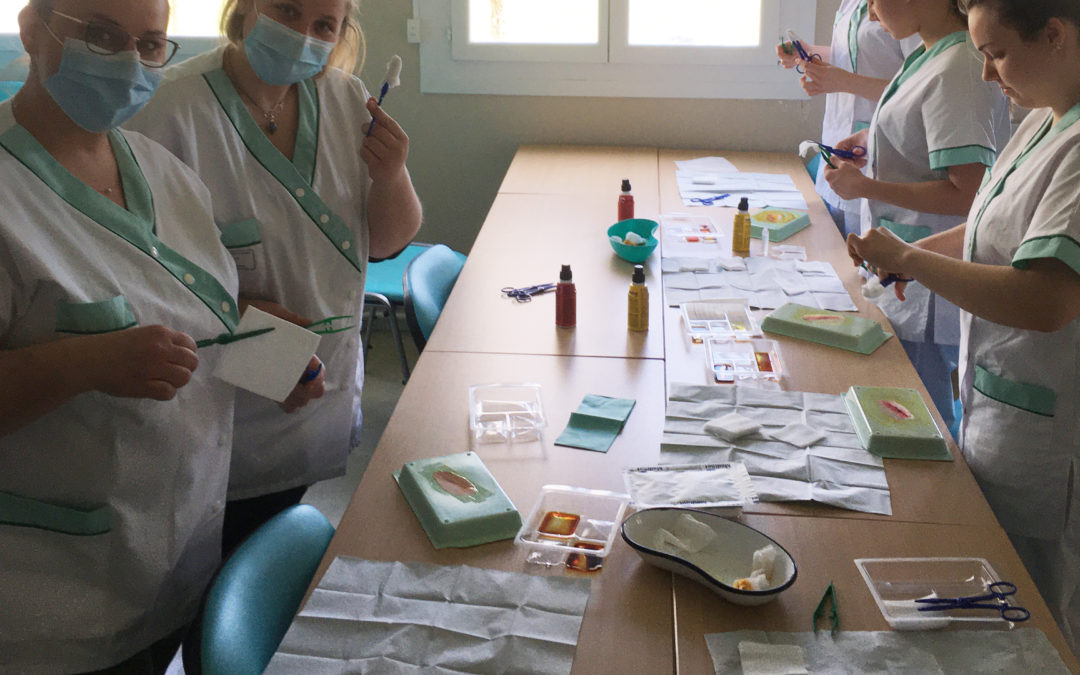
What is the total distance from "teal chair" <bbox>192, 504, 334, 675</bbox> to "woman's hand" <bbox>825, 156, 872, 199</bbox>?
5.18ft

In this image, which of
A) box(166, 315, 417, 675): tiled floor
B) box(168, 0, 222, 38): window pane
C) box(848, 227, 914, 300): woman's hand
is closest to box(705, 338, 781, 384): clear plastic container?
box(848, 227, 914, 300): woman's hand

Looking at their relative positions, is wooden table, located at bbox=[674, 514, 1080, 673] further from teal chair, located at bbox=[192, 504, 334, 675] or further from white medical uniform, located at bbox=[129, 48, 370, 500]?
white medical uniform, located at bbox=[129, 48, 370, 500]

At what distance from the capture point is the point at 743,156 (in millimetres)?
3943

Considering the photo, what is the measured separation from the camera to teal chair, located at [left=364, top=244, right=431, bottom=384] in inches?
124

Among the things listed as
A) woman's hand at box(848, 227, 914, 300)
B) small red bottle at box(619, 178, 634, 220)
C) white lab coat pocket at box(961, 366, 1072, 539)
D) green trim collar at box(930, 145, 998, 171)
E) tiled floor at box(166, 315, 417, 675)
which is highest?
green trim collar at box(930, 145, 998, 171)

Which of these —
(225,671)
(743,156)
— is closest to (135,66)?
(225,671)

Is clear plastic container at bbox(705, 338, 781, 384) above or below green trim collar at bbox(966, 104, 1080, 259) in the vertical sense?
below

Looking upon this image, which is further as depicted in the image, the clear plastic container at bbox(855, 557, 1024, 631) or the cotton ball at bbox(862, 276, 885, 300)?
the cotton ball at bbox(862, 276, 885, 300)

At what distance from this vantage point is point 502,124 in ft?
13.6

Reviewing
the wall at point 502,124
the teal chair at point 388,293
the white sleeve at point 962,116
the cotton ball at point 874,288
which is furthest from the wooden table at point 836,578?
the wall at point 502,124

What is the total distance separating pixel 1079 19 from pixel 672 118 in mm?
2606

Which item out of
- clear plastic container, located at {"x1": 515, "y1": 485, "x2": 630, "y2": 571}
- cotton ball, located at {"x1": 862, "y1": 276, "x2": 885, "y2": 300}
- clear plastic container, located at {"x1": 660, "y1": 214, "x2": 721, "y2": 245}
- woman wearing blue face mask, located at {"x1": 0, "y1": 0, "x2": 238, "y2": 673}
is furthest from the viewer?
clear plastic container, located at {"x1": 660, "y1": 214, "x2": 721, "y2": 245}

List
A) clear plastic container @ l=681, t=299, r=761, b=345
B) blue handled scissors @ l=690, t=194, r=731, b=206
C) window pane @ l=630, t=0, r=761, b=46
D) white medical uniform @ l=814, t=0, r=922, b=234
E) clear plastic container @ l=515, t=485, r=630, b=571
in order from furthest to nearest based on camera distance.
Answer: window pane @ l=630, t=0, r=761, b=46 < blue handled scissors @ l=690, t=194, r=731, b=206 < white medical uniform @ l=814, t=0, r=922, b=234 < clear plastic container @ l=681, t=299, r=761, b=345 < clear plastic container @ l=515, t=485, r=630, b=571

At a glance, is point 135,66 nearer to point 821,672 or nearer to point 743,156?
point 821,672
